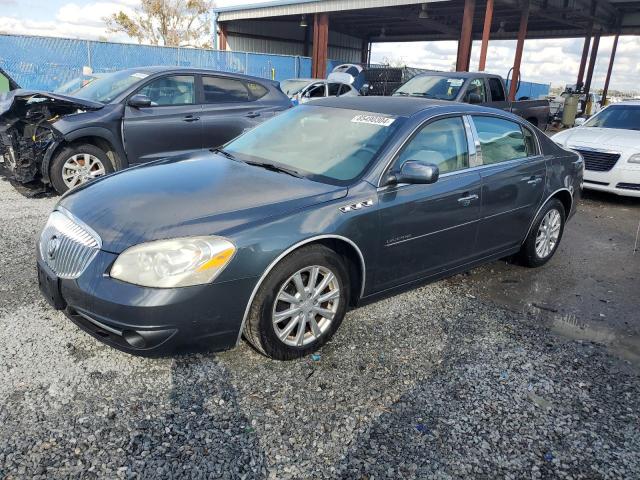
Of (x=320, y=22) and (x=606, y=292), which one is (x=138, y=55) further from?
(x=606, y=292)

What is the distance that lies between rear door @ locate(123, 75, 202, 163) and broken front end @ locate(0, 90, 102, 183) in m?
0.55

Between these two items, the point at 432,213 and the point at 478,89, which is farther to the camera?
the point at 478,89

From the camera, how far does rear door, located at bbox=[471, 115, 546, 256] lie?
4102 mm

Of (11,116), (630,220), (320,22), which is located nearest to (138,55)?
(320,22)

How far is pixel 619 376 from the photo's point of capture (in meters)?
3.20

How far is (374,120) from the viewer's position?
371cm

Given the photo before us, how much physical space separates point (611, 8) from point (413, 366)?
3085 cm

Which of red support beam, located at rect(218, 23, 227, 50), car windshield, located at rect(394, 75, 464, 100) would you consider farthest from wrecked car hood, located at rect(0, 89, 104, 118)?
red support beam, located at rect(218, 23, 227, 50)

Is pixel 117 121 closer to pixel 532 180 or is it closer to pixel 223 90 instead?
pixel 223 90

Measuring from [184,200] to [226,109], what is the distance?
4.73 meters

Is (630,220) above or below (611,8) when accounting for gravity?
below

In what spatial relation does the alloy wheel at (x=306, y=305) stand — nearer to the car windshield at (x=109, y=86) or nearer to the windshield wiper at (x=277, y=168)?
the windshield wiper at (x=277, y=168)

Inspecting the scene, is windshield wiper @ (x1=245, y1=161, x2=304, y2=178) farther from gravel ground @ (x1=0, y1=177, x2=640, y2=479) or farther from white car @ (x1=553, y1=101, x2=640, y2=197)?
white car @ (x1=553, y1=101, x2=640, y2=197)

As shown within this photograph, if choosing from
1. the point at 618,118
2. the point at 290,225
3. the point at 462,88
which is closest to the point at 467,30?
the point at 462,88
